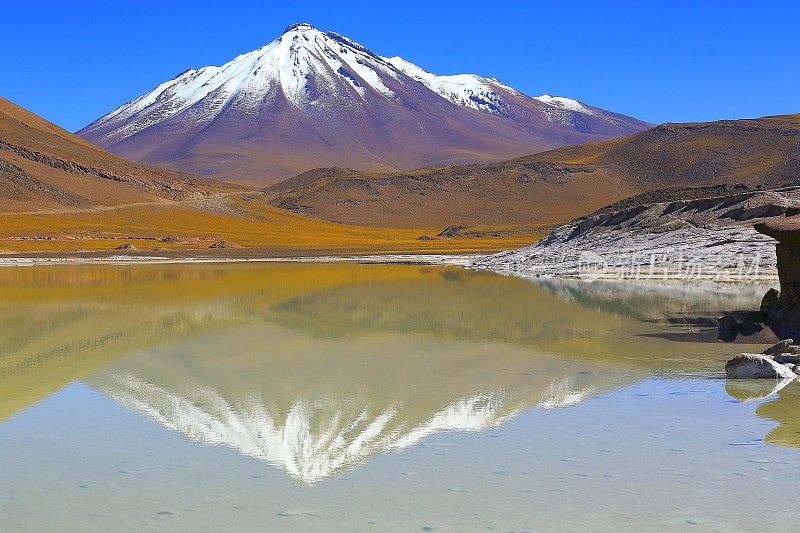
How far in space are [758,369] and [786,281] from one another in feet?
16.7

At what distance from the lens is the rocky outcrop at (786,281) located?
13.0m

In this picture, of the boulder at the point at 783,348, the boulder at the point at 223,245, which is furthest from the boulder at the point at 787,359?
the boulder at the point at 223,245

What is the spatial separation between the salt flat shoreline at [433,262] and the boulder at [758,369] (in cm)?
1529

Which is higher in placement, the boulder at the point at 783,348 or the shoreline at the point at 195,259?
the shoreline at the point at 195,259

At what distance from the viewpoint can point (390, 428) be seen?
7.28 meters

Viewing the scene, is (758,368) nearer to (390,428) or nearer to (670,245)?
(390,428)

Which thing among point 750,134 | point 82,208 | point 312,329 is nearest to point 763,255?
point 312,329

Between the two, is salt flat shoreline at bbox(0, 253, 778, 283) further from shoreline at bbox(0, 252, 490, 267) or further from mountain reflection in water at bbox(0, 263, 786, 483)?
mountain reflection in water at bbox(0, 263, 786, 483)

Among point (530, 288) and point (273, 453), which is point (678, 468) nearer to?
point (273, 453)

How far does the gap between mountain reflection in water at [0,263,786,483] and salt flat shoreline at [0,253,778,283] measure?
5163mm

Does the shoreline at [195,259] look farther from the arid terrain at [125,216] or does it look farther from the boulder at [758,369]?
the boulder at [758,369]

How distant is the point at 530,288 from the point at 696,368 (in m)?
13.7

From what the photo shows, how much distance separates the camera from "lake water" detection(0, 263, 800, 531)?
5336mm

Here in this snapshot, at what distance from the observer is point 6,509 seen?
5.36m
